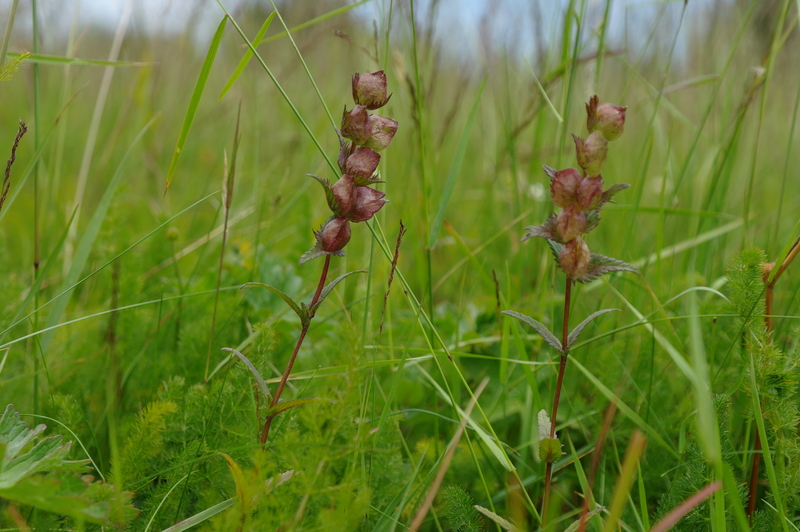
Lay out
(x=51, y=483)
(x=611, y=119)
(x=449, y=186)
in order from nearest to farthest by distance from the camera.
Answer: (x=51, y=483)
(x=611, y=119)
(x=449, y=186)

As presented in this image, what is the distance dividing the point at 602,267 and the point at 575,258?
60mm

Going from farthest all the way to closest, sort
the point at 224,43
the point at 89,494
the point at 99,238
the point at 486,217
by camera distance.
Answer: the point at 224,43 → the point at 486,217 → the point at 99,238 → the point at 89,494

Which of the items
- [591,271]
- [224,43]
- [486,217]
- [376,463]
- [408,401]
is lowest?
[408,401]

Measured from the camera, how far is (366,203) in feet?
2.81

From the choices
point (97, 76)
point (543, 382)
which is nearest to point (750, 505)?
point (543, 382)

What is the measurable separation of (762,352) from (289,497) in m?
0.79

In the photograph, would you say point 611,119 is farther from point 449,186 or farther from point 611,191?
point 449,186

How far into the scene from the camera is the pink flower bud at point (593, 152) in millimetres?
824

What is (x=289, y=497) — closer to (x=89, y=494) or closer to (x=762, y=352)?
(x=89, y=494)

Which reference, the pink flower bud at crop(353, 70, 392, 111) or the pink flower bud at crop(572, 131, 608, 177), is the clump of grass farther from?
the pink flower bud at crop(353, 70, 392, 111)

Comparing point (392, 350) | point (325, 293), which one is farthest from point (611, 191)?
point (392, 350)

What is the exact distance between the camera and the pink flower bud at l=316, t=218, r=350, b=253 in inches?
33.7

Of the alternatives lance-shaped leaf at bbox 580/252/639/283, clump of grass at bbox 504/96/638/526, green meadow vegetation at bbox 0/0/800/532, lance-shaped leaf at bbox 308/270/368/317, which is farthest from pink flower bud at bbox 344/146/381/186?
lance-shaped leaf at bbox 580/252/639/283

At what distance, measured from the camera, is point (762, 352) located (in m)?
0.99
